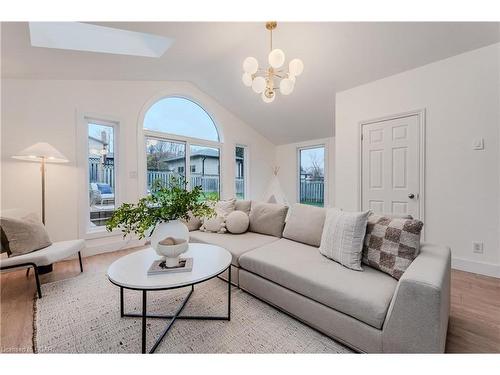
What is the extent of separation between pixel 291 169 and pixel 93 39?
4.29m

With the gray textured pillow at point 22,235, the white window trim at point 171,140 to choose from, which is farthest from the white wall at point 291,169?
the gray textured pillow at point 22,235

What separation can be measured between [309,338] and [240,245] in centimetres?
98

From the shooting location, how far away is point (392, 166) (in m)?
3.00

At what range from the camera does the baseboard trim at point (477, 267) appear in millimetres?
2316

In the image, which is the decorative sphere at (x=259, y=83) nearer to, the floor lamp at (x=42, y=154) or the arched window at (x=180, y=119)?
the arched window at (x=180, y=119)

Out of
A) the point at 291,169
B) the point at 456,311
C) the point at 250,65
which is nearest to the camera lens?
the point at 456,311

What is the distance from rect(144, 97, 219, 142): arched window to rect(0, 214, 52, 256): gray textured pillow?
6.89 ft

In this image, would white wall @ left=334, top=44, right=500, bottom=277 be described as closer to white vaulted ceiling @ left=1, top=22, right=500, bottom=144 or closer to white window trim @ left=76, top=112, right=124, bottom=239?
white vaulted ceiling @ left=1, top=22, right=500, bottom=144

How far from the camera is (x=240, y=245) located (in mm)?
2158

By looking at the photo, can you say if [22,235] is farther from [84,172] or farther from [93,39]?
[93,39]

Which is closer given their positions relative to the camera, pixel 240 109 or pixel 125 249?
pixel 125 249

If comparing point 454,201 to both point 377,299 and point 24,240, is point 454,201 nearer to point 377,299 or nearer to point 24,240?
point 377,299

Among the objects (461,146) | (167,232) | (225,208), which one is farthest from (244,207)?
(461,146)
